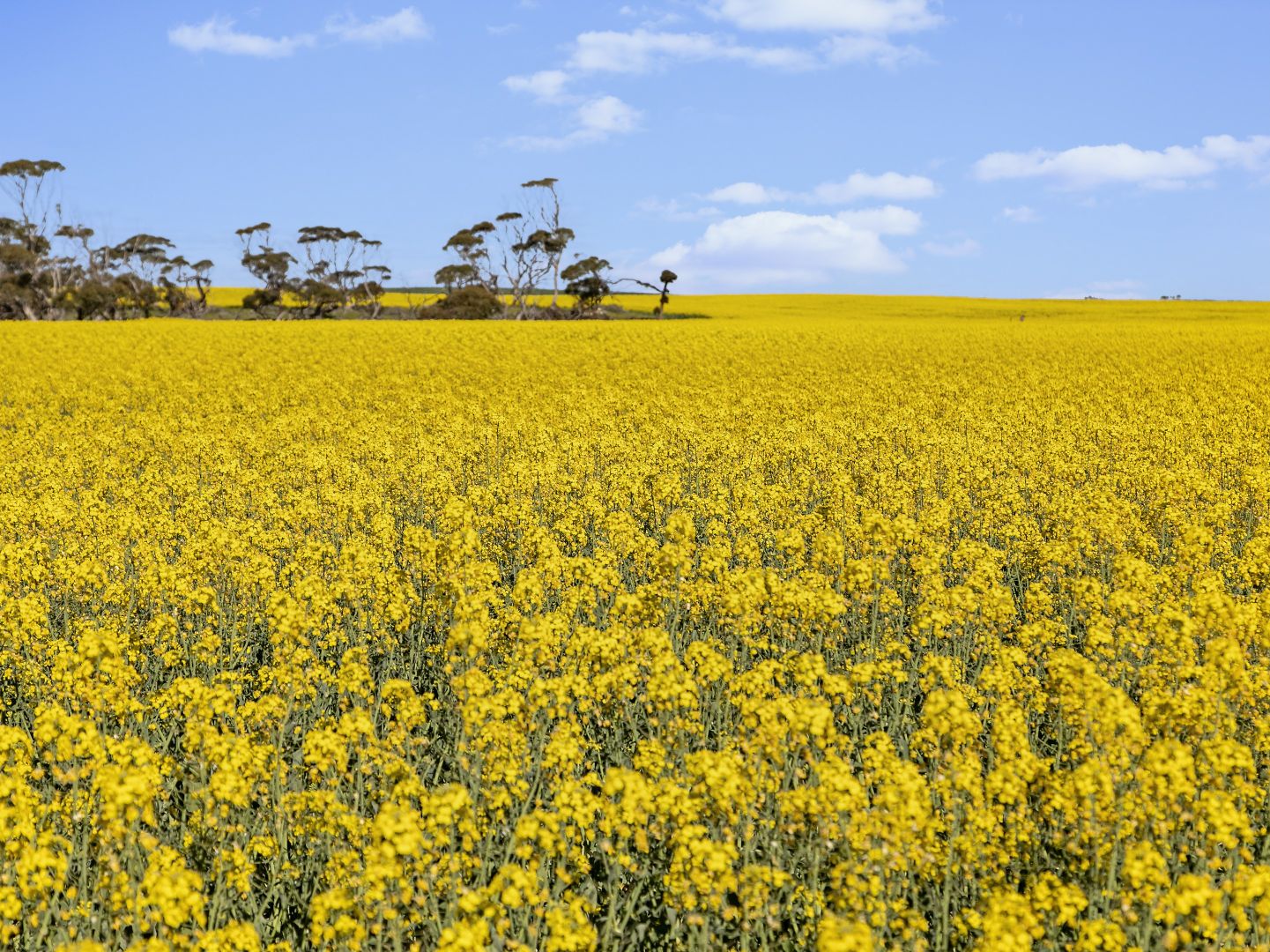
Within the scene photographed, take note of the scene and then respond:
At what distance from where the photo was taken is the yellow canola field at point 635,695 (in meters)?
4.75

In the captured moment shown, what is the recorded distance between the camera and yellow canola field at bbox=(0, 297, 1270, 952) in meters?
4.75

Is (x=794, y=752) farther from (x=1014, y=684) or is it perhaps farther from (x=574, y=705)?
(x=1014, y=684)

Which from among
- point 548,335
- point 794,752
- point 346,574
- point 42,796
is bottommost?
point 42,796

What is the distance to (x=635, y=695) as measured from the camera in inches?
321

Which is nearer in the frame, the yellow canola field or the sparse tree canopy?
the yellow canola field

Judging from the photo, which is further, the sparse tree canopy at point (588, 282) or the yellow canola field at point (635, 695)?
the sparse tree canopy at point (588, 282)

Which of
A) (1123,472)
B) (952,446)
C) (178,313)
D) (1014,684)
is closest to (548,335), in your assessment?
(952,446)

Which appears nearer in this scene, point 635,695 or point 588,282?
point 635,695

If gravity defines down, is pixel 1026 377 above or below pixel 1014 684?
above

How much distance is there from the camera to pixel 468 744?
259 inches

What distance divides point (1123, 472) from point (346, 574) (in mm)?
13780

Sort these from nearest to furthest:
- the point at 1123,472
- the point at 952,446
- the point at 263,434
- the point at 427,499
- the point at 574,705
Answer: the point at 574,705
the point at 427,499
the point at 1123,472
the point at 952,446
the point at 263,434

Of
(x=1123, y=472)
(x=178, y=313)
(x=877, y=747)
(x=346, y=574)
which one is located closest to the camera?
(x=877, y=747)

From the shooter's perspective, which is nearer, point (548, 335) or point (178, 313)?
point (548, 335)
